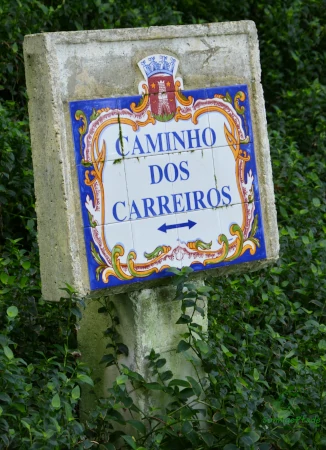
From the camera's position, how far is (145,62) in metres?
3.86

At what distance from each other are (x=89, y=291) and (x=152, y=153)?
582 mm

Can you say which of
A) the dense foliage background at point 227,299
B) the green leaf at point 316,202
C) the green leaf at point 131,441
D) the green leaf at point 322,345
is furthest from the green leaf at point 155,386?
the green leaf at point 316,202

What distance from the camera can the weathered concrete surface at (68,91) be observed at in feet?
12.0

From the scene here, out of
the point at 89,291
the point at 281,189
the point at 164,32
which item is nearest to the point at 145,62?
the point at 164,32

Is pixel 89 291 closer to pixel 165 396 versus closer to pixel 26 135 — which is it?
pixel 165 396

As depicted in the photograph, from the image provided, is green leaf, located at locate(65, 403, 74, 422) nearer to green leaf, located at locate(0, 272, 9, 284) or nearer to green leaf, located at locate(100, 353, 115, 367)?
green leaf, located at locate(100, 353, 115, 367)

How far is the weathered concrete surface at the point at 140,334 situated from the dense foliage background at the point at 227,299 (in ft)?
0.26

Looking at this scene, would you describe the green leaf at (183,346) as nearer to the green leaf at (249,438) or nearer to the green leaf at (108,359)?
the green leaf at (108,359)

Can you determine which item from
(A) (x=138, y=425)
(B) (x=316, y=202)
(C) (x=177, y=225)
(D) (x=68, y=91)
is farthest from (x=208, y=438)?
(B) (x=316, y=202)

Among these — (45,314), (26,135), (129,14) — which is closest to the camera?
(45,314)

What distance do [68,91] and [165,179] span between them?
52 centimetres

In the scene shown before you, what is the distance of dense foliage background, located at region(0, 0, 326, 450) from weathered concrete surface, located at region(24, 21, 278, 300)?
0.59ft

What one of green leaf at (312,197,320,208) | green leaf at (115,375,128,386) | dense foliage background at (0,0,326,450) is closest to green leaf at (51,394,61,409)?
dense foliage background at (0,0,326,450)

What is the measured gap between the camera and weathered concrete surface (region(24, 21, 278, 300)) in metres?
3.64
